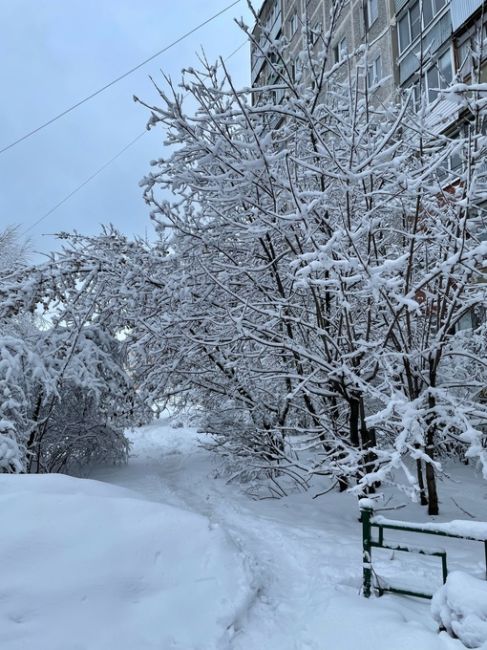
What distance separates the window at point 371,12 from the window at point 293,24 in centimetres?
601

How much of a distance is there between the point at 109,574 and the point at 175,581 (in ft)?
1.62

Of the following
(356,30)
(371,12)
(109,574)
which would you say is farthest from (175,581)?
(356,30)

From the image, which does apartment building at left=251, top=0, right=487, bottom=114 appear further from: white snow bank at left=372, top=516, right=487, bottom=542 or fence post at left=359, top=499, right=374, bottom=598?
white snow bank at left=372, top=516, right=487, bottom=542

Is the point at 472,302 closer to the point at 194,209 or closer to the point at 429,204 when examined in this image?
the point at 429,204

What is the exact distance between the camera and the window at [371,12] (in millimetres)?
17156

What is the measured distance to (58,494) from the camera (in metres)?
4.18

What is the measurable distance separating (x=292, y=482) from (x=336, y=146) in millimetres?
5320

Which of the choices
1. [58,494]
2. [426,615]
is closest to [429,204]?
[426,615]

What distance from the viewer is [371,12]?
17562 mm

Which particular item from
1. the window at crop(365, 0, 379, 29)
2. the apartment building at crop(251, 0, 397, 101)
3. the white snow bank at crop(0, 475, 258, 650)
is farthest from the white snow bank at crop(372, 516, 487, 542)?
the window at crop(365, 0, 379, 29)

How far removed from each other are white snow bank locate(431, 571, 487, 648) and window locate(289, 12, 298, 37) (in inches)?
982

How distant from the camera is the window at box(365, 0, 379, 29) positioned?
56.3ft

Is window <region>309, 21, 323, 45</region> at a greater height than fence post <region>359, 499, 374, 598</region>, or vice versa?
window <region>309, 21, 323, 45</region>

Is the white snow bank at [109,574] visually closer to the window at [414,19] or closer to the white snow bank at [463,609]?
the white snow bank at [463,609]
